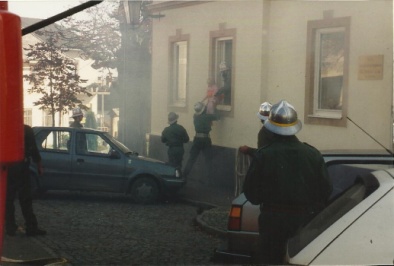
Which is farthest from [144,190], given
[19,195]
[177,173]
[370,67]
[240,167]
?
[370,67]

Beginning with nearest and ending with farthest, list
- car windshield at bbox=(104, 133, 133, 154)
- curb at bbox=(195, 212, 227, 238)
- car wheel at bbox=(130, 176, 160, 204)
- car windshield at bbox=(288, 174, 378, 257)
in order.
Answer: car windshield at bbox=(288, 174, 378, 257) → car windshield at bbox=(104, 133, 133, 154) → car wheel at bbox=(130, 176, 160, 204) → curb at bbox=(195, 212, 227, 238)

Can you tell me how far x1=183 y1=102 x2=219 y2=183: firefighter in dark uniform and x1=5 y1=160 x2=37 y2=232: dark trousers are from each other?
635 mm

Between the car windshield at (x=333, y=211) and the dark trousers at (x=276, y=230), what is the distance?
11 centimetres

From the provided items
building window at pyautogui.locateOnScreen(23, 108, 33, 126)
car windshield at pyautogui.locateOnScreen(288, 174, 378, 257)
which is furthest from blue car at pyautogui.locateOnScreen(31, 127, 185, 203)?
car windshield at pyautogui.locateOnScreen(288, 174, 378, 257)

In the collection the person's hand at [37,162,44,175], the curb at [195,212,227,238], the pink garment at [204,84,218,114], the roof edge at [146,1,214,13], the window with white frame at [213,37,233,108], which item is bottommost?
the curb at [195,212,227,238]

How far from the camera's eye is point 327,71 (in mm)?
3770

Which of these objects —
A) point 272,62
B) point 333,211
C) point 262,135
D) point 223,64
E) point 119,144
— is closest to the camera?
point 333,211

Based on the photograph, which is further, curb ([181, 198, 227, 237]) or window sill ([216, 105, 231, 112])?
curb ([181, 198, 227, 237])

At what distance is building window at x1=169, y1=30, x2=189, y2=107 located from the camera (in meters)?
2.84

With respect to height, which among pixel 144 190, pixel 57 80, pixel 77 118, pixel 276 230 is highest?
pixel 57 80

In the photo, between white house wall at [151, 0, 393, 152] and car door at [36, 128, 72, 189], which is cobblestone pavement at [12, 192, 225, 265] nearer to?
car door at [36, 128, 72, 189]

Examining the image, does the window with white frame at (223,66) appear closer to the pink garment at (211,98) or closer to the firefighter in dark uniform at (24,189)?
the pink garment at (211,98)

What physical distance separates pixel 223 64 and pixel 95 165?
2.27 ft

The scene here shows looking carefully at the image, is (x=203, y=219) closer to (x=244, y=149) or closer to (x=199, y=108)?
(x=244, y=149)
